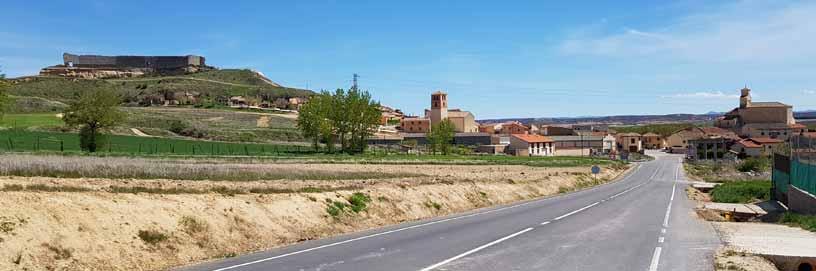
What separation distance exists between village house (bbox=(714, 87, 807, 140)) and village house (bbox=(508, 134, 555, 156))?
57.1m

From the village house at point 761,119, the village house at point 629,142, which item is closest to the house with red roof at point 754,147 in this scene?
the village house at point 761,119

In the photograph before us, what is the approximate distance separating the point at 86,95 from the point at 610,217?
57539mm

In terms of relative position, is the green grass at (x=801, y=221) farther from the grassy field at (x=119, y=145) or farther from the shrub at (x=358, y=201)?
the grassy field at (x=119, y=145)

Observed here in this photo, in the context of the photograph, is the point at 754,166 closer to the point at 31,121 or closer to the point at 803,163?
the point at 803,163

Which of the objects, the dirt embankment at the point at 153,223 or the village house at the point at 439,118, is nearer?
the dirt embankment at the point at 153,223

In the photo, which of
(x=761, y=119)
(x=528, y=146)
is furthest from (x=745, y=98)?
(x=528, y=146)

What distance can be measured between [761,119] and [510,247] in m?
195

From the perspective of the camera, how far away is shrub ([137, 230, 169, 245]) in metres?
17.1

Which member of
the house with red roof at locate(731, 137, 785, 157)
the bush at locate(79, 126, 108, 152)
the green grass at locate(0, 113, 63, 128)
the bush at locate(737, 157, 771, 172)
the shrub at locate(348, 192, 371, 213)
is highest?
the green grass at locate(0, 113, 63, 128)

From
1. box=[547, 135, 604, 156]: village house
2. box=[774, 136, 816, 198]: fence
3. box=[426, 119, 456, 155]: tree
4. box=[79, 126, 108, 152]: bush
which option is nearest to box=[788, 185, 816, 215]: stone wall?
box=[774, 136, 816, 198]: fence

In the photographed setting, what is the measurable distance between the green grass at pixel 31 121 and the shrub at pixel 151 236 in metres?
86.7

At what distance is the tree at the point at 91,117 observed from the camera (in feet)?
218

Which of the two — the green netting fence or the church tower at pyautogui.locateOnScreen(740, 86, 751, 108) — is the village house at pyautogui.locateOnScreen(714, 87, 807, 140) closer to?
the church tower at pyautogui.locateOnScreen(740, 86, 751, 108)

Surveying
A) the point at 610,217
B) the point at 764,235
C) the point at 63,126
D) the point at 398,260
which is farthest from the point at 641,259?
the point at 63,126
